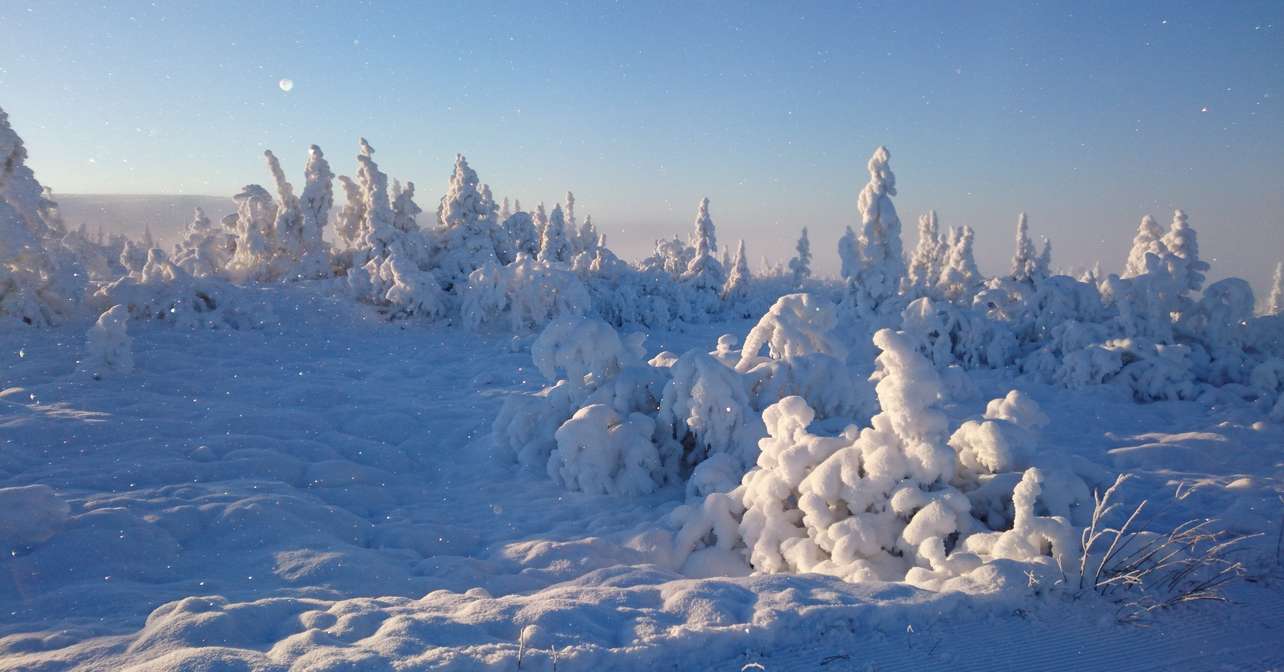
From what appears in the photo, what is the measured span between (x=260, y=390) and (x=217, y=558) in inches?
301

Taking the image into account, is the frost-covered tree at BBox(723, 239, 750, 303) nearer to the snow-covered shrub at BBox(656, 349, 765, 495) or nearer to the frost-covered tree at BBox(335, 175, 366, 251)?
the frost-covered tree at BBox(335, 175, 366, 251)

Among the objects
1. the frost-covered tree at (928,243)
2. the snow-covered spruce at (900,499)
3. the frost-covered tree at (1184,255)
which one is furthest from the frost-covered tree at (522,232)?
the frost-covered tree at (928,243)

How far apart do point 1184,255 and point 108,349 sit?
26.7 m

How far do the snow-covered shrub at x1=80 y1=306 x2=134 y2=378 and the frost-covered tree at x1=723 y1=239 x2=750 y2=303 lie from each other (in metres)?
32.6

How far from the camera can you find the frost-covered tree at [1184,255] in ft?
57.0

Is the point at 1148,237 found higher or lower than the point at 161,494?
higher

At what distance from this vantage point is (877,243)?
81.2 ft

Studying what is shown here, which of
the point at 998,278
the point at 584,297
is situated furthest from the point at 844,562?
the point at 998,278

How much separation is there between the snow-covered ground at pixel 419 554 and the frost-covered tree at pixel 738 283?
1105 inches

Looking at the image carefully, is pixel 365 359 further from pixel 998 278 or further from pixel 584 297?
pixel 998 278

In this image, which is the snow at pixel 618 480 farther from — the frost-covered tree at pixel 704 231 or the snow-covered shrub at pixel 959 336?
the frost-covered tree at pixel 704 231

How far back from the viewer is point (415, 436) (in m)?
Answer: 10.7

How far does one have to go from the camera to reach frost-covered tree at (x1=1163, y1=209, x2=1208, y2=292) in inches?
684

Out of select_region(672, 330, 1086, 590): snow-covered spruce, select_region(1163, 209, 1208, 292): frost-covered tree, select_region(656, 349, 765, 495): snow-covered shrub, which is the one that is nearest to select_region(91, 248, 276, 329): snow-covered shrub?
select_region(656, 349, 765, 495): snow-covered shrub
